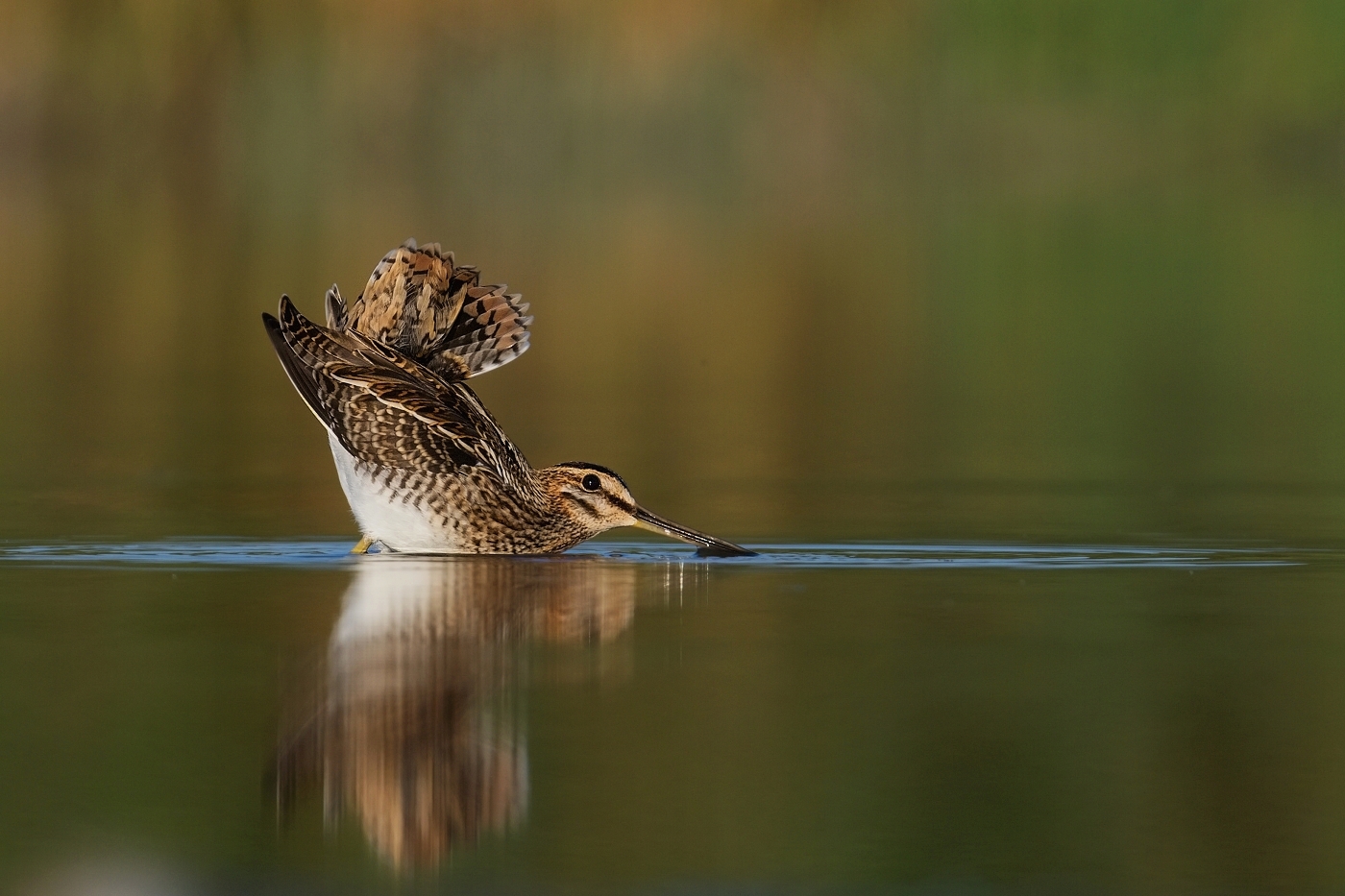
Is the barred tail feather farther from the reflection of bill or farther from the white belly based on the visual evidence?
the reflection of bill

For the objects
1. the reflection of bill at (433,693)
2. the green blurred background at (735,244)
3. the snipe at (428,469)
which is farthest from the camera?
the green blurred background at (735,244)

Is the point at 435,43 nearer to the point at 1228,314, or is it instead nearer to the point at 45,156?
the point at 45,156

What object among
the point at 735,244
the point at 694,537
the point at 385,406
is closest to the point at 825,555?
the point at 694,537

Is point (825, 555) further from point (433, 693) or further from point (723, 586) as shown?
point (433, 693)

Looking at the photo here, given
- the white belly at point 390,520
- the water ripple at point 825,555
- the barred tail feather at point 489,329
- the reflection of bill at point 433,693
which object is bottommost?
the reflection of bill at point 433,693

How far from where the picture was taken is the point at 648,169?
200 ft

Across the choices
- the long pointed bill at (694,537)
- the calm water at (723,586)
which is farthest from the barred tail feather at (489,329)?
the long pointed bill at (694,537)

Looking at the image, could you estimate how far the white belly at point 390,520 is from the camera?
10.6 m

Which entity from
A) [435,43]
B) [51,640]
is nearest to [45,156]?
[435,43]

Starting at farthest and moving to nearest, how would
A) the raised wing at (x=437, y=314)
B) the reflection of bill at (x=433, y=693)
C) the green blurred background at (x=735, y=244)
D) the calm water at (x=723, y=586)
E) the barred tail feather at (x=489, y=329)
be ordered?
the green blurred background at (x=735, y=244) → the barred tail feather at (x=489, y=329) → the raised wing at (x=437, y=314) → the reflection of bill at (x=433, y=693) → the calm water at (x=723, y=586)

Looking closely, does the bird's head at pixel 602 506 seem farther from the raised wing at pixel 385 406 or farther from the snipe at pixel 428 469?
the raised wing at pixel 385 406

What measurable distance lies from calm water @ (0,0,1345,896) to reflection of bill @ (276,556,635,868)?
2 cm

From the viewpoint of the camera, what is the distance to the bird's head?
10789 millimetres

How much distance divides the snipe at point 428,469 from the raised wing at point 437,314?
27 cm
